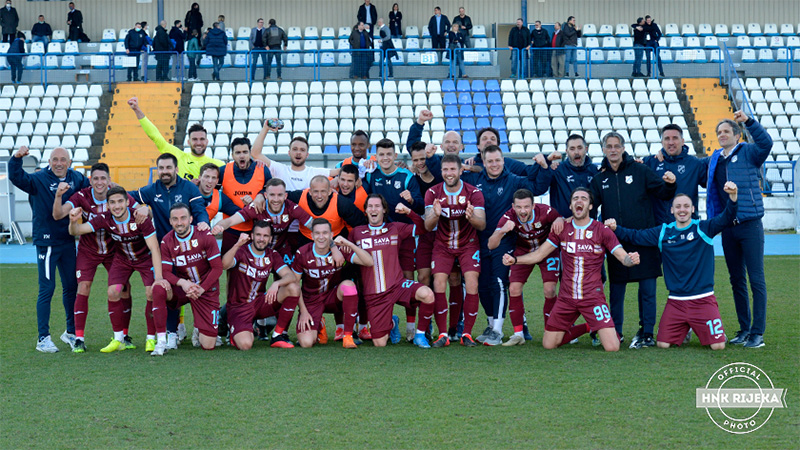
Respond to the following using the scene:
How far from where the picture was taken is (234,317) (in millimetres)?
6457

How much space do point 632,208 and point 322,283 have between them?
2.55 m

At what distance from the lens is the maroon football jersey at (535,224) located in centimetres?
636

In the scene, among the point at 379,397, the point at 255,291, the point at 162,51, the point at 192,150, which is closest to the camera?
the point at 379,397

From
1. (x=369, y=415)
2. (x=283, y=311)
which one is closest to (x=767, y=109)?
(x=283, y=311)

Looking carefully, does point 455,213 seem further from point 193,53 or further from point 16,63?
point 16,63

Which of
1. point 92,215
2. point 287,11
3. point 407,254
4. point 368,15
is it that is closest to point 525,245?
point 407,254

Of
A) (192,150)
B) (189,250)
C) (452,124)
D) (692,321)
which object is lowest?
(692,321)

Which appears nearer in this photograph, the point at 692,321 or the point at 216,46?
the point at 692,321

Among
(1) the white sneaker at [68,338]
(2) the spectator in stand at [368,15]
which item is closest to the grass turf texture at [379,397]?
(1) the white sneaker at [68,338]

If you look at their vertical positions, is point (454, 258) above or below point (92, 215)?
below

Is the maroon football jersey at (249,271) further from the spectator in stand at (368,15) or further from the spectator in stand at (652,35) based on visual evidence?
the spectator in stand at (652,35)

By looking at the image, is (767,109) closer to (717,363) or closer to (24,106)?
(717,363)

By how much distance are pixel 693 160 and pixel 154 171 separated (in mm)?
12239

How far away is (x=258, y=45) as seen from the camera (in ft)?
65.5
